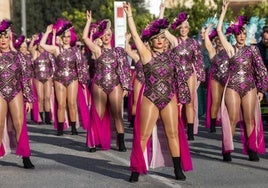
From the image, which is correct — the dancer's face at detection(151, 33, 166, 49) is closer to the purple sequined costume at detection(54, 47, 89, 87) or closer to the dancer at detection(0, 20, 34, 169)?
the dancer at detection(0, 20, 34, 169)

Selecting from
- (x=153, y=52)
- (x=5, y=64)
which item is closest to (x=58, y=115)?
(x=5, y=64)

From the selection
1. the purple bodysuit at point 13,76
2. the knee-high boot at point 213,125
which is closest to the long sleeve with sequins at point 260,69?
the purple bodysuit at point 13,76

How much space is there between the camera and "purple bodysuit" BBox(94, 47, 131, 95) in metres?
11.6

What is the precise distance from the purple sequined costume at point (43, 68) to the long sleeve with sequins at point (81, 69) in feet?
11.6

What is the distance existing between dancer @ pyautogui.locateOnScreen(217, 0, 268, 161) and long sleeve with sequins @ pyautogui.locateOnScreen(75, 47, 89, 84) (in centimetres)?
403

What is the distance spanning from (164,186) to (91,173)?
4.55 feet


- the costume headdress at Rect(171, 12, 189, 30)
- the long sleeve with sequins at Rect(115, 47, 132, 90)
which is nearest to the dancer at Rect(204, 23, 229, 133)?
the costume headdress at Rect(171, 12, 189, 30)

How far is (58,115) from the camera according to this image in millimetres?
14203

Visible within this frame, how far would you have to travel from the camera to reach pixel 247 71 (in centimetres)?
1024

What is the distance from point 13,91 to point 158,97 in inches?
79.9

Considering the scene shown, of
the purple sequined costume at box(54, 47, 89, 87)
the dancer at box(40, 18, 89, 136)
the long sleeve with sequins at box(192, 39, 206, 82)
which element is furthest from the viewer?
the purple sequined costume at box(54, 47, 89, 87)

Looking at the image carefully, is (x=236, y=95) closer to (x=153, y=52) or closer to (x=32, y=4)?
(x=153, y=52)

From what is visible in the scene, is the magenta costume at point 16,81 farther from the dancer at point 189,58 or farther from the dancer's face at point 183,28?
the dancer's face at point 183,28

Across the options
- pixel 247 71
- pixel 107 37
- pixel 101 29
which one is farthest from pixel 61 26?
pixel 247 71
